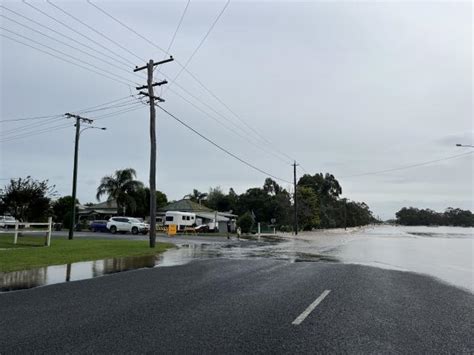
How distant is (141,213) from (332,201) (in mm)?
58689

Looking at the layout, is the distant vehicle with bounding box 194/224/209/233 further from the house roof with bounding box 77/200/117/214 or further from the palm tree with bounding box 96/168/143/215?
the house roof with bounding box 77/200/117/214

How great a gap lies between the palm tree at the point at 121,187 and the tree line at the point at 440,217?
138500 millimetres

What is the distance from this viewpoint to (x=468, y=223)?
530ft

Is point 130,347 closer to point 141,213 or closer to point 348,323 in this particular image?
point 348,323

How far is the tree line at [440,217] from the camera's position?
162 m

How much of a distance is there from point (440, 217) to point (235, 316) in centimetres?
19454

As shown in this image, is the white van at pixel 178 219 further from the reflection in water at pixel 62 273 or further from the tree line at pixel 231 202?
the reflection in water at pixel 62 273

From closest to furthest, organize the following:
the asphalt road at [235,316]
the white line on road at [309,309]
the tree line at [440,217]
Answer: the asphalt road at [235,316], the white line on road at [309,309], the tree line at [440,217]

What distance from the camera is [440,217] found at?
18088 centimetres

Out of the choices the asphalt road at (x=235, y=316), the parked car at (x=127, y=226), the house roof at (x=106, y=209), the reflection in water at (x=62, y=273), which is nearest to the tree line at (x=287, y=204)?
the parked car at (x=127, y=226)

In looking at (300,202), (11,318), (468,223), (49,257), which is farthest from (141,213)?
(468,223)

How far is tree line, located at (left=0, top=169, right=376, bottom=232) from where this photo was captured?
29.9 m

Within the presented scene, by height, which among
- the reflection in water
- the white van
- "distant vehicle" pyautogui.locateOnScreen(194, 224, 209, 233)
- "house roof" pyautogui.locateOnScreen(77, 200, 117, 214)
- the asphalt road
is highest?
"house roof" pyautogui.locateOnScreen(77, 200, 117, 214)

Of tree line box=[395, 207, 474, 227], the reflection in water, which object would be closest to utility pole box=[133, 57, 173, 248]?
the reflection in water
